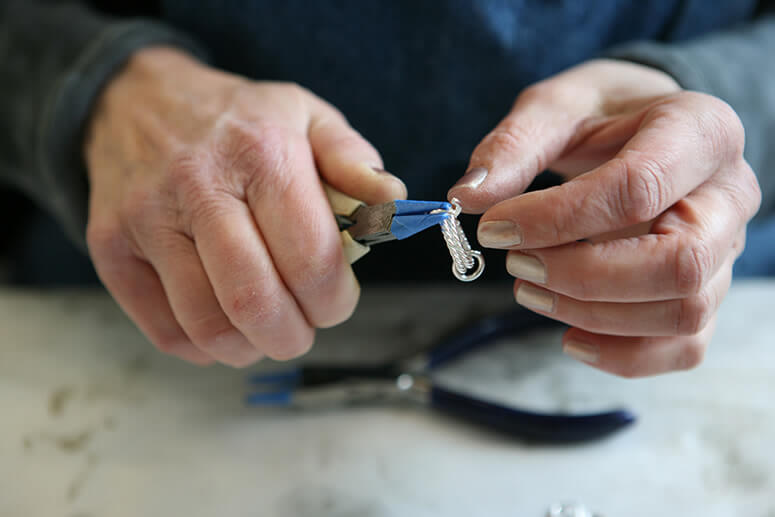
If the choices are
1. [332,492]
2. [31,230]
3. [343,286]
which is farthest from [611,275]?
Result: [31,230]

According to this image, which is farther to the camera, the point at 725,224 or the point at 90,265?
the point at 90,265

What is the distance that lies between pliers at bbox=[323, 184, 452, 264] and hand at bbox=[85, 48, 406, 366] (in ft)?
0.04

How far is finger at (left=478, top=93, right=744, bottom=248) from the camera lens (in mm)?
406

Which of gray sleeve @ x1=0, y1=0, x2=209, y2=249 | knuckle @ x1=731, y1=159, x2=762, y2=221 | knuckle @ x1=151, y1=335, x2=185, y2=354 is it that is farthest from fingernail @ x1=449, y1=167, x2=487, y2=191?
gray sleeve @ x1=0, y1=0, x2=209, y2=249

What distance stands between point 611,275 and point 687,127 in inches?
5.2

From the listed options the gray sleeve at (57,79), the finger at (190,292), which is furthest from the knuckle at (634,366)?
the gray sleeve at (57,79)

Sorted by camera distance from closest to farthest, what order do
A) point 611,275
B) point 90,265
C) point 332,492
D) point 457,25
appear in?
1. point 611,275
2. point 332,492
3. point 457,25
4. point 90,265

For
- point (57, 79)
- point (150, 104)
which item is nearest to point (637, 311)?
point (150, 104)

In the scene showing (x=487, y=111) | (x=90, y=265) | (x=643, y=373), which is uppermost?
(x=487, y=111)

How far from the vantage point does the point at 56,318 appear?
2.39ft

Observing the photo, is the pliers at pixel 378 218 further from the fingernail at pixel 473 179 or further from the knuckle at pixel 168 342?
the knuckle at pixel 168 342

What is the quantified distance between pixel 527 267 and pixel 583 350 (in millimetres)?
116

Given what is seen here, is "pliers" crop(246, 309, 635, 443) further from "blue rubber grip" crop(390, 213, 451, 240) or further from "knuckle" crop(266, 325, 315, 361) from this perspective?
"blue rubber grip" crop(390, 213, 451, 240)

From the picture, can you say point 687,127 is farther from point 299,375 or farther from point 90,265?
point 90,265
